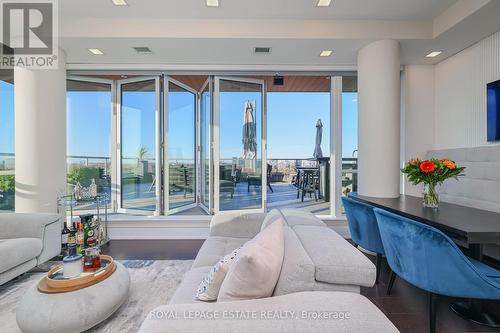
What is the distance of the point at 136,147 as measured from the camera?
179 inches

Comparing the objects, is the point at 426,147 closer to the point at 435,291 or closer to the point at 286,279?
the point at 435,291

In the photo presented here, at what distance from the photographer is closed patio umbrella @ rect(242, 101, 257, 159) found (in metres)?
4.46

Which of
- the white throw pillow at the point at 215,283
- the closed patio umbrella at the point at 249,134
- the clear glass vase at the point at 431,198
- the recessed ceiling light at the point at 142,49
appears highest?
the recessed ceiling light at the point at 142,49

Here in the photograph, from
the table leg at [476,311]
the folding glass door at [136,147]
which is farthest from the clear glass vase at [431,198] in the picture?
the folding glass door at [136,147]

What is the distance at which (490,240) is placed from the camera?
1698 mm

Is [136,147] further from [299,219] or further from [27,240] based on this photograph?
[299,219]

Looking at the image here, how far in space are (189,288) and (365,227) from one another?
2.03 meters

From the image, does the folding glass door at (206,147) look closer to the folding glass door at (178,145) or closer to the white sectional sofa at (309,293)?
the folding glass door at (178,145)

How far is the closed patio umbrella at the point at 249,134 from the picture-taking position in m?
4.46

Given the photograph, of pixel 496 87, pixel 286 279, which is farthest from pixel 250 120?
pixel 286 279

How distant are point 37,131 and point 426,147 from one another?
18.7 ft

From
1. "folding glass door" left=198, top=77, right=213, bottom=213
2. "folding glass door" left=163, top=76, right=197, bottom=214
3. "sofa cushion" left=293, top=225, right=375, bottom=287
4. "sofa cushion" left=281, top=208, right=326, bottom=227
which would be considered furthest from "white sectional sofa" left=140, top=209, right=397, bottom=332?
"folding glass door" left=163, top=76, right=197, bottom=214

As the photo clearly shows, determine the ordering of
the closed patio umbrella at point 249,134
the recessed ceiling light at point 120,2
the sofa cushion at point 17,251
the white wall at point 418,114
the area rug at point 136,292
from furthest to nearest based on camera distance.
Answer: the closed patio umbrella at point 249,134 → the white wall at point 418,114 → the recessed ceiling light at point 120,2 → the sofa cushion at point 17,251 → the area rug at point 136,292

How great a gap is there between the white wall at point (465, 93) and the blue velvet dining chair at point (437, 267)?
2254 millimetres
